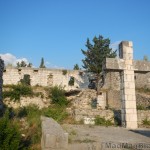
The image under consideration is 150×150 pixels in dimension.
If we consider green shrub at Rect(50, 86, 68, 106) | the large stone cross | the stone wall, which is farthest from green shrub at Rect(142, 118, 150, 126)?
the stone wall

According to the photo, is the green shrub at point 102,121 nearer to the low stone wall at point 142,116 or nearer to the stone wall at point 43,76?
the low stone wall at point 142,116

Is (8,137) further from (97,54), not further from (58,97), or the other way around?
(97,54)

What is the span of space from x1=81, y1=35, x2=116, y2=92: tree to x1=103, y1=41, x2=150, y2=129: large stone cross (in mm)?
21279

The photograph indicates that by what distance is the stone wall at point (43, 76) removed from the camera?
33500 millimetres

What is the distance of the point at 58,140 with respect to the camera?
381cm

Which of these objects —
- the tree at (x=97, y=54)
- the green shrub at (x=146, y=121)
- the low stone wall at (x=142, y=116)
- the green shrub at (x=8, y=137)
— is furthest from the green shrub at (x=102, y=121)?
the tree at (x=97, y=54)

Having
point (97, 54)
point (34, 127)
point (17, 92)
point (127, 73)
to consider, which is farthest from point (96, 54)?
point (34, 127)

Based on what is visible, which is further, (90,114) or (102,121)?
(90,114)

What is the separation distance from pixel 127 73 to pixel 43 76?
25041mm

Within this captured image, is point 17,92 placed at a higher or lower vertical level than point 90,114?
higher

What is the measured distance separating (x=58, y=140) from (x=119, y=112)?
24.1 ft

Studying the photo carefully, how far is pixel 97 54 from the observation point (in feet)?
110

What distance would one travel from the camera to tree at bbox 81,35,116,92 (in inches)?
1272

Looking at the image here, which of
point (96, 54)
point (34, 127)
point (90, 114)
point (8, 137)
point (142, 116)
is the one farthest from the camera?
point (96, 54)
